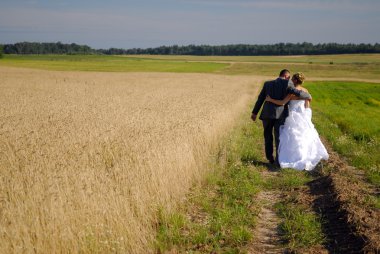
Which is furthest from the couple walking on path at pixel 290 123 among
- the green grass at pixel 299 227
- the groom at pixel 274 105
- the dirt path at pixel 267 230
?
the green grass at pixel 299 227

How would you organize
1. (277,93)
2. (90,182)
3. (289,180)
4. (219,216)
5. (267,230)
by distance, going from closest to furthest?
(90,182) → (267,230) → (219,216) → (289,180) → (277,93)

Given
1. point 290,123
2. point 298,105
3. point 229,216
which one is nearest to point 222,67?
point 298,105

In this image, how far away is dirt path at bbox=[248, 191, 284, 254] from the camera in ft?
17.7

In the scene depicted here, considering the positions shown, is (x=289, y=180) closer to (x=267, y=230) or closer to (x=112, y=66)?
(x=267, y=230)

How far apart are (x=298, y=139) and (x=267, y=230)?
15.7 feet

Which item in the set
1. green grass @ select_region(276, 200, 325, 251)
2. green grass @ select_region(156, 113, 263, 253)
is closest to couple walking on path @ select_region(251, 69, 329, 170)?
green grass @ select_region(156, 113, 263, 253)

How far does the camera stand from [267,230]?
603 cm

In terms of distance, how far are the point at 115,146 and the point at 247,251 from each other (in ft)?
13.9

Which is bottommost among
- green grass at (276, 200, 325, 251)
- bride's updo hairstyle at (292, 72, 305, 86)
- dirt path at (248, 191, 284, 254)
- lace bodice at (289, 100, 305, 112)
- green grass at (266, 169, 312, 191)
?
green grass at (266, 169, 312, 191)

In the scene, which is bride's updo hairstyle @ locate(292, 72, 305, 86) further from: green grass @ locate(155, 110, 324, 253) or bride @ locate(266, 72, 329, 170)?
green grass @ locate(155, 110, 324, 253)

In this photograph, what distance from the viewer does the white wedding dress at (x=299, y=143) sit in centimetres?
1014

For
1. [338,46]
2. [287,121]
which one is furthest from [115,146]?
[338,46]

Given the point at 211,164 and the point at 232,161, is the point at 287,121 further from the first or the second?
the point at 211,164

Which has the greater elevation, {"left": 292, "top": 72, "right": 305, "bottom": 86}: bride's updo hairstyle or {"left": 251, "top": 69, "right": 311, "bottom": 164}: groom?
{"left": 292, "top": 72, "right": 305, "bottom": 86}: bride's updo hairstyle
